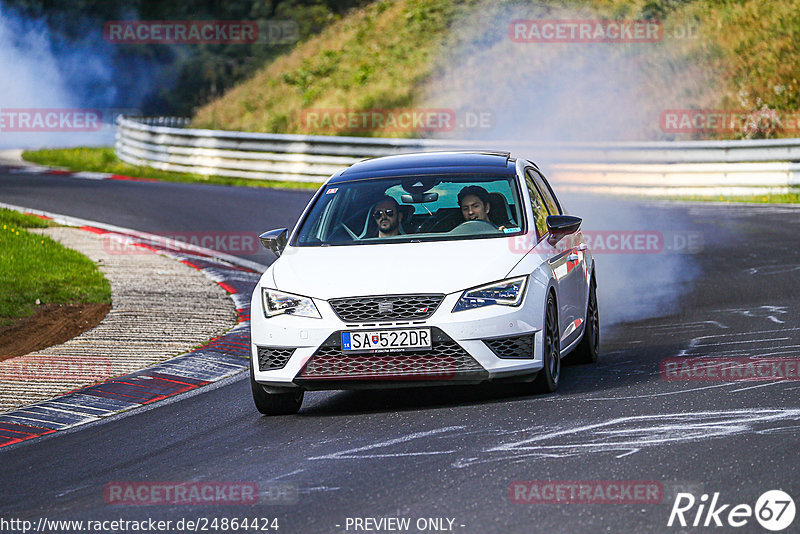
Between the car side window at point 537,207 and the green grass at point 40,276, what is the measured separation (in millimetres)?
5254

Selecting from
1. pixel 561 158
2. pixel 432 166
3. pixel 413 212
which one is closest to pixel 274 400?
pixel 413 212

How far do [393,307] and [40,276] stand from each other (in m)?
7.48

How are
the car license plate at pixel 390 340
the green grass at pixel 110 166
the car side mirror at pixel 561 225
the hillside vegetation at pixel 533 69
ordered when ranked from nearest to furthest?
the car license plate at pixel 390 340 < the car side mirror at pixel 561 225 < the green grass at pixel 110 166 < the hillside vegetation at pixel 533 69

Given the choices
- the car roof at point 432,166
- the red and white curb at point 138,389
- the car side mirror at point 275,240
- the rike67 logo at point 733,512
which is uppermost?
the car roof at point 432,166

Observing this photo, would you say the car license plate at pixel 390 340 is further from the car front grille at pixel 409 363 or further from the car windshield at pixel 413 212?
the car windshield at pixel 413 212

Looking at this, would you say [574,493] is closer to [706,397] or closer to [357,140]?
[706,397]

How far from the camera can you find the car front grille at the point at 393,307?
7.91m

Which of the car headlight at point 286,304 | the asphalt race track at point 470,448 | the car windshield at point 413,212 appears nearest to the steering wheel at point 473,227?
the car windshield at point 413,212

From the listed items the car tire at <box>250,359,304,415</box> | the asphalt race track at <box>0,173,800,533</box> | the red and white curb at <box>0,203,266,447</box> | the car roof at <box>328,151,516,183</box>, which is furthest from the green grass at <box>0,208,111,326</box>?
the car tire at <box>250,359,304,415</box>

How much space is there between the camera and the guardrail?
23.2 m

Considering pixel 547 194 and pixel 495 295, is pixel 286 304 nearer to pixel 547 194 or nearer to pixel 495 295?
pixel 495 295

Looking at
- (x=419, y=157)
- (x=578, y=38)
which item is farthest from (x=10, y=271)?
(x=578, y=38)

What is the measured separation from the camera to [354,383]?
26.4 feet

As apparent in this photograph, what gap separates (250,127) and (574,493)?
33742mm
